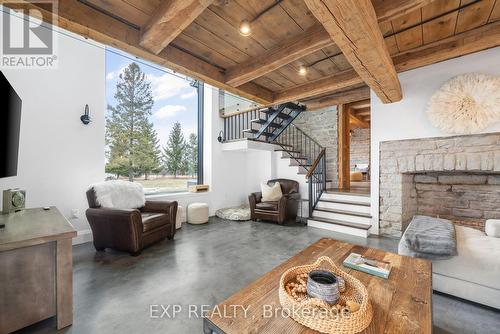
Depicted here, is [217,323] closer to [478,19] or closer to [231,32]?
[231,32]

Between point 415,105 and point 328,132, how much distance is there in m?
2.48

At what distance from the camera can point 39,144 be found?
2904mm

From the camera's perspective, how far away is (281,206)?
4352 mm

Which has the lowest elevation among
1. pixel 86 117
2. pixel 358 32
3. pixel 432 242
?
pixel 432 242

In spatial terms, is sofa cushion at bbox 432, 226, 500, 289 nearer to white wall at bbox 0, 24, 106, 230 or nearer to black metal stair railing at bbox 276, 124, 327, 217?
black metal stair railing at bbox 276, 124, 327, 217

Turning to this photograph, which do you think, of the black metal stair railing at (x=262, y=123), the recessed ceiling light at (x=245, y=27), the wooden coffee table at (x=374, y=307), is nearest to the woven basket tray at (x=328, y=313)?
the wooden coffee table at (x=374, y=307)

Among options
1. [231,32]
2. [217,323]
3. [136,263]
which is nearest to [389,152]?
[231,32]

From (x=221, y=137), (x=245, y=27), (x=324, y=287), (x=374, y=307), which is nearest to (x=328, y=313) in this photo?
(x=324, y=287)

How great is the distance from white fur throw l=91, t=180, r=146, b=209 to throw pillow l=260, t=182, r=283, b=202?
8.31 feet

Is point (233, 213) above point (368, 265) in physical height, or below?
below

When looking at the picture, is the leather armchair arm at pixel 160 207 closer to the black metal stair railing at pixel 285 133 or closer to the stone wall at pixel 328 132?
the black metal stair railing at pixel 285 133

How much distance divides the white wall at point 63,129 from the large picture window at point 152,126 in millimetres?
377

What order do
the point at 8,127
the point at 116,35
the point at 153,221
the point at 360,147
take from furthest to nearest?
1. the point at 360,147
2. the point at 153,221
3. the point at 8,127
4. the point at 116,35

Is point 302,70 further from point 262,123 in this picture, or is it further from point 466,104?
point 262,123
